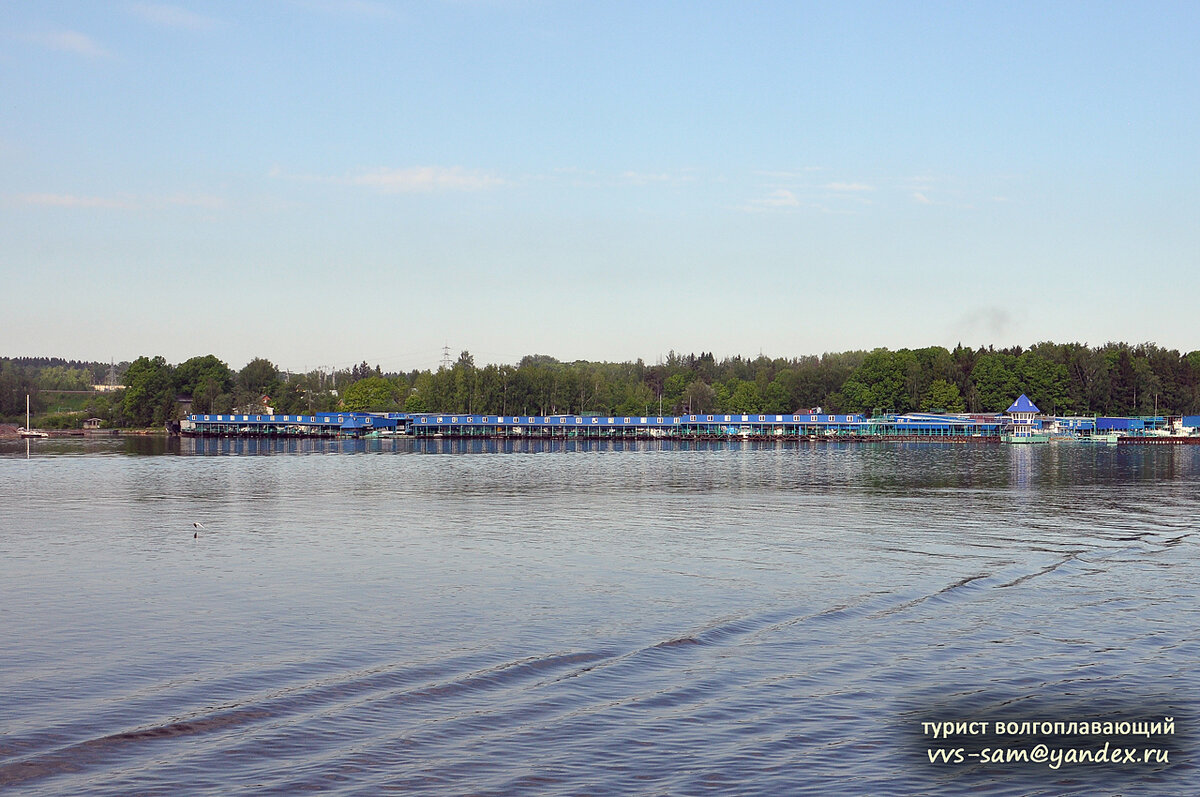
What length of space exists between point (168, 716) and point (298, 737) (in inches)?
104

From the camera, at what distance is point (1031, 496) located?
224ft

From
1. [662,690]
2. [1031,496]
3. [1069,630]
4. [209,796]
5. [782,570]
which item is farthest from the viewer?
[1031,496]

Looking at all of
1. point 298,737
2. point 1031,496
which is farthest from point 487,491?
point 298,737

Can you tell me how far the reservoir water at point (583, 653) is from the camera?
1583cm

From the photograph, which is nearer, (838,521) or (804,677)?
(804,677)

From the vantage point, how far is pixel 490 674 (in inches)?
822

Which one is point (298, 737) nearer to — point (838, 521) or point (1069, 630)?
point (1069, 630)

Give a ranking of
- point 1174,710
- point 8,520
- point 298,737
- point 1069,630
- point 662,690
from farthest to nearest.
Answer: point 8,520
point 1069,630
point 662,690
point 1174,710
point 298,737

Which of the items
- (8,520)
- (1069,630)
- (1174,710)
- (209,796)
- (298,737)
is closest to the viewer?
(209,796)

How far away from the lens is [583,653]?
2258 cm

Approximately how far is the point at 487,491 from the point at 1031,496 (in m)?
34.6

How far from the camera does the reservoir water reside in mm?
15828

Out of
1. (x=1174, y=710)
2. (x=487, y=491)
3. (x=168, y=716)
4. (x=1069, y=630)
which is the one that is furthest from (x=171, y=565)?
(x=487, y=491)

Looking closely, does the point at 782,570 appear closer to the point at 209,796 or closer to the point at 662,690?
the point at 662,690
